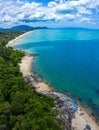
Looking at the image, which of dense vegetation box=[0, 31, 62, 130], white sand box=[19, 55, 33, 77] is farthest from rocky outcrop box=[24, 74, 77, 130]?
white sand box=[19, 55, 33, 77]

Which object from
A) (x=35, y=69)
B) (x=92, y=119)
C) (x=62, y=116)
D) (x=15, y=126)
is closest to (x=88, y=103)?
(x=92, y=119)

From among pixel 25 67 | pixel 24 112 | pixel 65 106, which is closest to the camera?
pixel 24 112

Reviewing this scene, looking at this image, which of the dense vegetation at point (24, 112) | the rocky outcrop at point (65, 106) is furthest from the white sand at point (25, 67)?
the dense vegetation at point (24, 112)

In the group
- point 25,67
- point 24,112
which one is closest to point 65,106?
point 24,112

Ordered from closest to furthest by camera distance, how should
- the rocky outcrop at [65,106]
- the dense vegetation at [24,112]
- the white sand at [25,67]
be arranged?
the dense vegetation at [24,112] → the rocky outcrop at [65,106] → the white sand at [25,67]

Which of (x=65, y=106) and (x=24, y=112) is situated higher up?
(x=24, y=112)

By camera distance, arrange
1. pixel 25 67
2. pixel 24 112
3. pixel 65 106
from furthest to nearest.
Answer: pixel 25 67 < pixel 65 106 < pixel 24 112

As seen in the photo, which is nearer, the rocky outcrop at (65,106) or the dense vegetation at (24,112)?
the dense vegetation at (24,112)

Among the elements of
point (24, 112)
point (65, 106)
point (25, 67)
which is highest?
point (24, 112)

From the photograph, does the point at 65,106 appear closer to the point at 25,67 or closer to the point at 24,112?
the point at 24,112

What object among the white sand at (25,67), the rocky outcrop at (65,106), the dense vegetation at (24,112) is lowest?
the white sand at (25,67)

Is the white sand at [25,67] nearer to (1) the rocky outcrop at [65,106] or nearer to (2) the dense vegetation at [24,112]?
(1) the rocky outcrop at [65,106]
